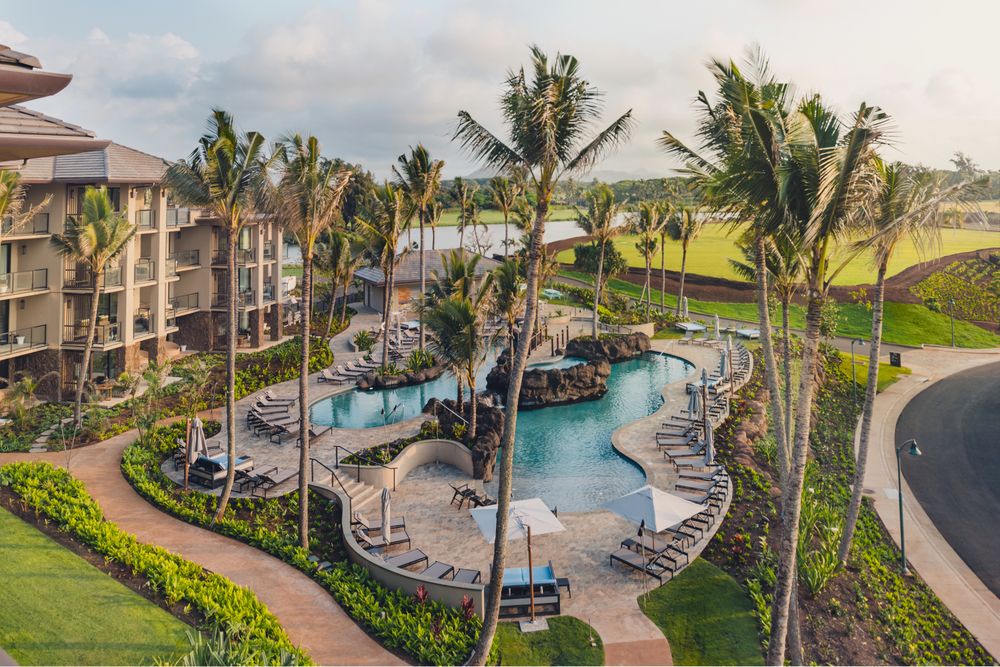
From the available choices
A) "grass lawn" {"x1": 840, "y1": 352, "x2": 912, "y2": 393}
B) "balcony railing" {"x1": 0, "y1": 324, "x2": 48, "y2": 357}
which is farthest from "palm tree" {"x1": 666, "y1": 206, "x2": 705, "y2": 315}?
"balcony railing" {"x1": 0, "y1": 324, "x2": 48, "y2": 357}

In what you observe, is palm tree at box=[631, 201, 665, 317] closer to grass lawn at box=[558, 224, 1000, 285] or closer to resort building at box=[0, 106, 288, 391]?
grass lawn at box=[558, 224, 1000, 285]

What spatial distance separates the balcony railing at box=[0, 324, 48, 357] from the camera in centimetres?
2908

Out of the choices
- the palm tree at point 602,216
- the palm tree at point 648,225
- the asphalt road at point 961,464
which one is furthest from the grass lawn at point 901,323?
the palm tree at point 602,216

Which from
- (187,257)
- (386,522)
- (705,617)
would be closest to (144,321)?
(187,257)

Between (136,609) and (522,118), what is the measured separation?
40.9ft

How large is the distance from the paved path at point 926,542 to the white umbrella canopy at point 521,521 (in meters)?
10.7

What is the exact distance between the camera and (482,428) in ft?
86.4

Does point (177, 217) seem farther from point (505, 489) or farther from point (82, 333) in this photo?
point (505, 489)

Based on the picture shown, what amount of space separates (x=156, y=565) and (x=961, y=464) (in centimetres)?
2953

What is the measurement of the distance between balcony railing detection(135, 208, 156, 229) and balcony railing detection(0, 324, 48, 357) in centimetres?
686

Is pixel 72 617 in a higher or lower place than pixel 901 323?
lower

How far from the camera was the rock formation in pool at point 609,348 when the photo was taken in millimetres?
43469

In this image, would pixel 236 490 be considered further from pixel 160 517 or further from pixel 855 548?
pixel 855 548

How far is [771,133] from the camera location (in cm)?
1174
